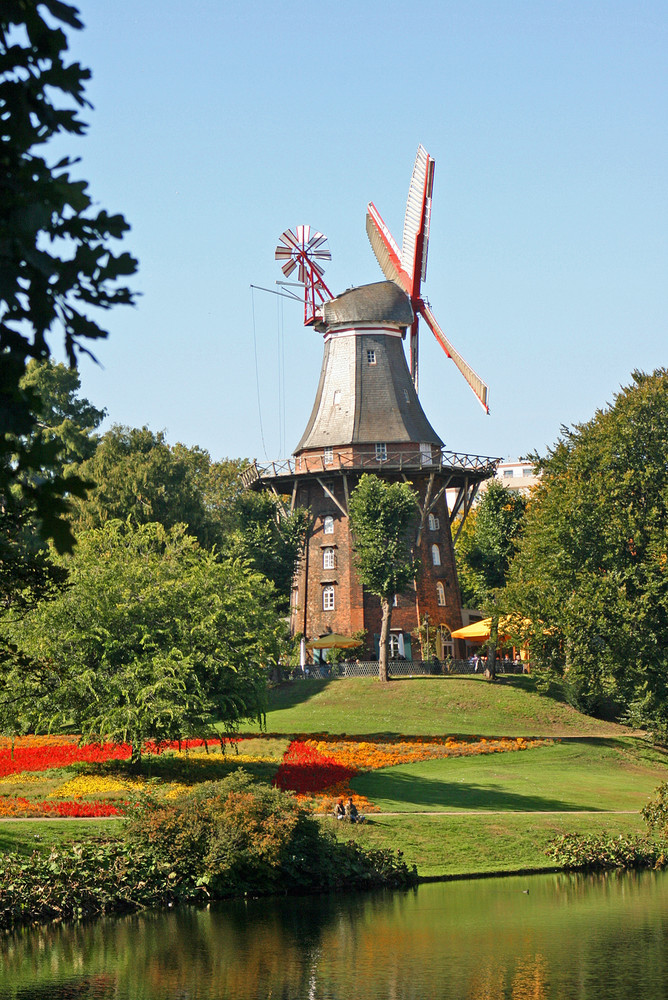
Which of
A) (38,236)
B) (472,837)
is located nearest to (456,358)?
(472,837)

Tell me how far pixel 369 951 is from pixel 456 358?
53272 millimetres

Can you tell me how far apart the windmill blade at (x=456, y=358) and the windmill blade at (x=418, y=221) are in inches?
59.1

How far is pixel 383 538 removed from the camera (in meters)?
53.8

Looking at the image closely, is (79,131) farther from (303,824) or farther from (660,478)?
(660,478)

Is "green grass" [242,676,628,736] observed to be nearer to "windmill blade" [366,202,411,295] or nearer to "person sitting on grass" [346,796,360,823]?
"person sitting on grass" [346,796,360,823]

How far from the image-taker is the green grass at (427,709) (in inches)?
1769

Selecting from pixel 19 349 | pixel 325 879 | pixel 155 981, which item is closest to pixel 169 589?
pixel 325 879

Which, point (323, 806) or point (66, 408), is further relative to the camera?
point (66, 408)

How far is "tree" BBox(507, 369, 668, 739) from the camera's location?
40.4 m

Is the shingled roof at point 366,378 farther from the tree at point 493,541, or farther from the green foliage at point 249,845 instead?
the green foliage at point 249,845

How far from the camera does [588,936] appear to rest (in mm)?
19281

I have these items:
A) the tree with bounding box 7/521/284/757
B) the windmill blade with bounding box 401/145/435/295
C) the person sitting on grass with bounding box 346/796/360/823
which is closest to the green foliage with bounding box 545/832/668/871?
the person sitting on grass with bounding box 346/796/360/823

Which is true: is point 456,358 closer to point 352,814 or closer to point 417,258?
point 417,258

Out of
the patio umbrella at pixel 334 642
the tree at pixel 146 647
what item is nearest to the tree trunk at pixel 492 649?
the patio umbrella at pixel 334 642
